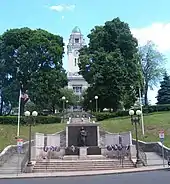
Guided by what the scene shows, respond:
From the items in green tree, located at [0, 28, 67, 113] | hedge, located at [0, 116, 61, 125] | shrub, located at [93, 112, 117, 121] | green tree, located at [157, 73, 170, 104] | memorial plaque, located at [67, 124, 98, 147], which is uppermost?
green tree, located at [0, 28, 67, 113]

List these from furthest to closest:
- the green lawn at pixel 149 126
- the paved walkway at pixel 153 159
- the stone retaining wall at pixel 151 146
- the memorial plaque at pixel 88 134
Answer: the green lawn at pixel 149 126, the memorial plaque at pixel 88 134, the stone retaining wall at pixel 151 146, the paved walkway at pixel 153 159

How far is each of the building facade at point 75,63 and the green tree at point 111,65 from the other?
42687 mm

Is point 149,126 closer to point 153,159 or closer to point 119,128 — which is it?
point 119,128

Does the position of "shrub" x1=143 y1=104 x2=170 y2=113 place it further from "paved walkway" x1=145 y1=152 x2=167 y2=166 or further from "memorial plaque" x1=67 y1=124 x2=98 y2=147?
"paved walkway" x1=145 y1=152 x2=167 y2=166

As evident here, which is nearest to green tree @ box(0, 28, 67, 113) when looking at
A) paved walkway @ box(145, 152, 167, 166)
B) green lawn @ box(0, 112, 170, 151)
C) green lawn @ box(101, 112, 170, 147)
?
green lawn @ box(0, 112, 170, 151)

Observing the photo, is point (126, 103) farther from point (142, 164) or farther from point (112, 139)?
point (142, 164)

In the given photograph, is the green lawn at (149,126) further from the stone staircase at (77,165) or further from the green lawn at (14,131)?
the stone staircase at (77,165)

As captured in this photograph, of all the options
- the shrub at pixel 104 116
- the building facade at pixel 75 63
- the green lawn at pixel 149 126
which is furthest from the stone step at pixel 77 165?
the building facade at pixel 75 63

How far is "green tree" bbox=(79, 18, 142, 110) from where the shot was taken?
47.8 m

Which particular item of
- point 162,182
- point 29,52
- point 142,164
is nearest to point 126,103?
point 29,52

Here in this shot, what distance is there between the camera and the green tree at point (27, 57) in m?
50.7

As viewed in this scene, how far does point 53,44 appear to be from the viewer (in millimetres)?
53312

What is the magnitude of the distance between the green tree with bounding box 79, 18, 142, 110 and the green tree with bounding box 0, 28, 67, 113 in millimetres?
4798

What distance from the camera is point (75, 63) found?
105250mm
